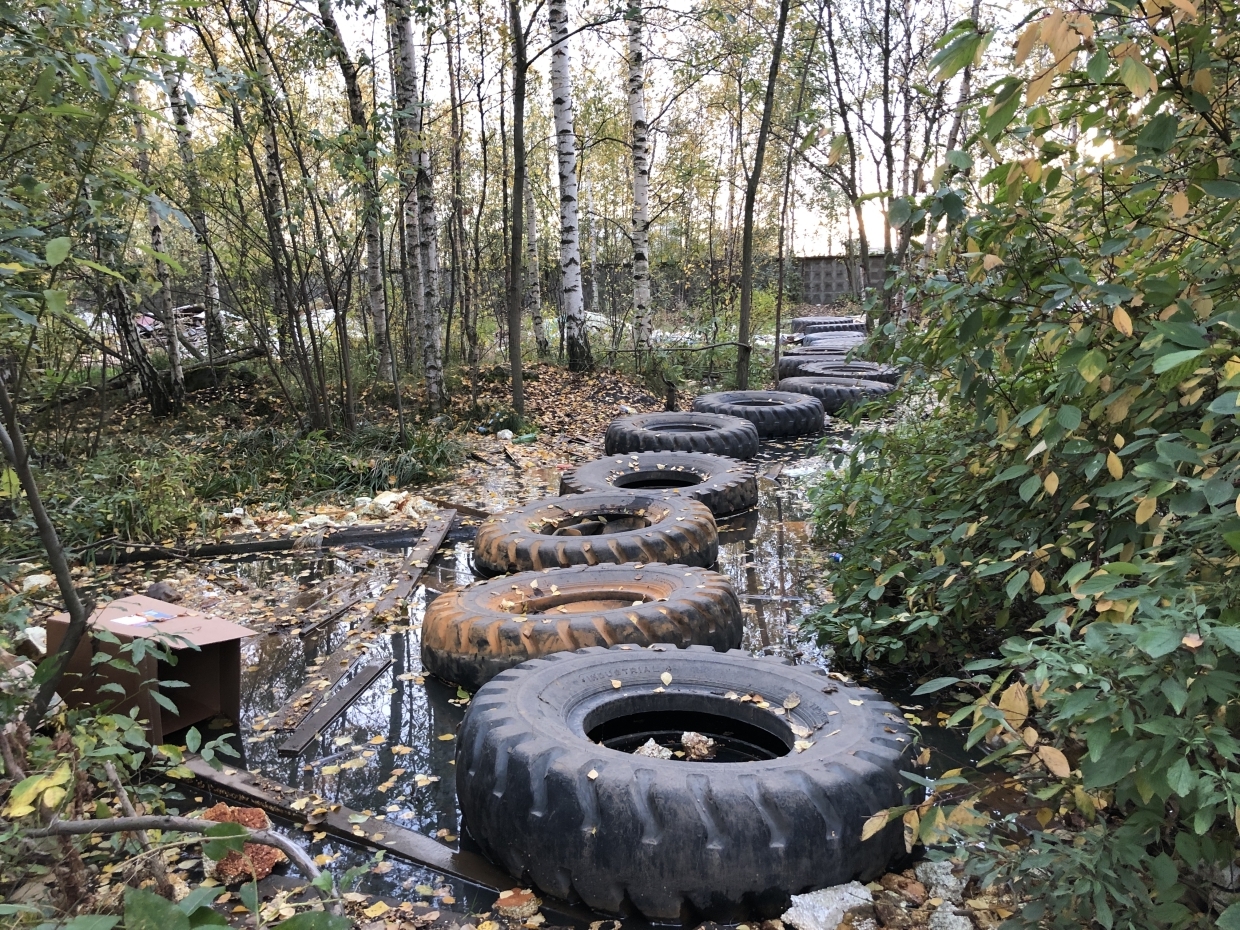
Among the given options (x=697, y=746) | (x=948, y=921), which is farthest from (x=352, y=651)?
(x=948, y=921)

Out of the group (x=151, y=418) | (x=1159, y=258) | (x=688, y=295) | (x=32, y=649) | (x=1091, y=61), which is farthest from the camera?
(x=688, y=295)

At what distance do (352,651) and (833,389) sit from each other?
7813 mm

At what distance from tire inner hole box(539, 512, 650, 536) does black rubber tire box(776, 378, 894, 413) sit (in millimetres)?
5182

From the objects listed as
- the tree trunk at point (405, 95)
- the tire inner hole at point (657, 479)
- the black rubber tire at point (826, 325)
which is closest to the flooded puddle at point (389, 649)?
the tire inner hole at point (657, 479)

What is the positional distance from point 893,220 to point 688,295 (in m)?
24.3

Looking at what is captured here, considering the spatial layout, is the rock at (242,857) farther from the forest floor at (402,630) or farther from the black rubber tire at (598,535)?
the black rubber tire at (598,535)

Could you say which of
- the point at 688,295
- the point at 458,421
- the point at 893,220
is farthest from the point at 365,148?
the point at 688,295

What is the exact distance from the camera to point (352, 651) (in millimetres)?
3963

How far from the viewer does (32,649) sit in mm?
2986

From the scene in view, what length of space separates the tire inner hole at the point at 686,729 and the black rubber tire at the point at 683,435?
4336 mm

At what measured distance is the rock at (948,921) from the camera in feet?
6.74

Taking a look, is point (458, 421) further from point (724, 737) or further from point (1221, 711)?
point (1221, 711)

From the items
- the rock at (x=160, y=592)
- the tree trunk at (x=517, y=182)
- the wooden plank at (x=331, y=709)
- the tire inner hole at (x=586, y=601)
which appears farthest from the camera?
the tree trunk at (x=517, y=182)

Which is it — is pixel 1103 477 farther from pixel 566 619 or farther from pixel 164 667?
pixel 164 667
